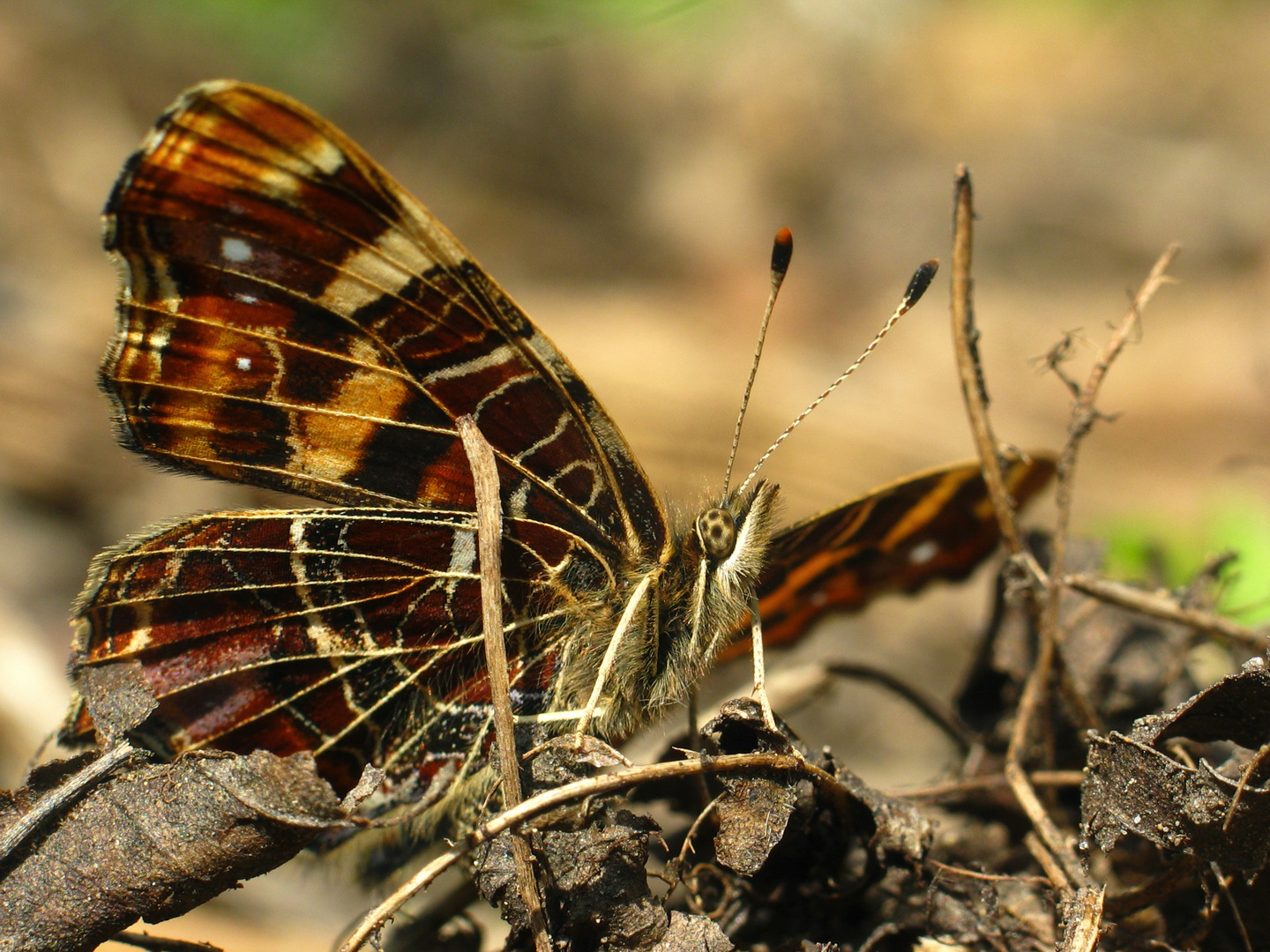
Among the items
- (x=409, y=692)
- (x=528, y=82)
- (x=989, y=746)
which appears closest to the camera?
(x=409, y=692)

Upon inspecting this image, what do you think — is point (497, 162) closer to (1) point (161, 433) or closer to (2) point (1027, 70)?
(2) point (1027, 70)

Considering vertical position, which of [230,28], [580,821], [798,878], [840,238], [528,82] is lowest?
[798,878]

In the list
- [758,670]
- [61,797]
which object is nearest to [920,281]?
[758,670]

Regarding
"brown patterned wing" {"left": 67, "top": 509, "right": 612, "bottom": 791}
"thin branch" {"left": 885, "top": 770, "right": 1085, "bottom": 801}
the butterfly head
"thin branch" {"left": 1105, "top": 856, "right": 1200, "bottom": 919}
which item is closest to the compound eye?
the butterfly head

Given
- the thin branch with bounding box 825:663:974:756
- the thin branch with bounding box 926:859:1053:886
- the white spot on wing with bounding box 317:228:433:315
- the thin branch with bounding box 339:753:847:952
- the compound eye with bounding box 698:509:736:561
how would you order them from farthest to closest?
the thin branch with bounding box 825:663:974:756, the compound eye with bounding box 698:509:736:561, the white spot on wing with bounding box 317:228:433:315, the thin branch with bounding box 926:859:1053:886, the thin branch with bounding box 339:753:847:952

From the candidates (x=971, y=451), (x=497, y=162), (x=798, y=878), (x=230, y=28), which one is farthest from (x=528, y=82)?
(x=798, y=878)

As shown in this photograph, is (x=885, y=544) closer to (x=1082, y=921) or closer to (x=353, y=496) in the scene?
(x=1082, y=921)

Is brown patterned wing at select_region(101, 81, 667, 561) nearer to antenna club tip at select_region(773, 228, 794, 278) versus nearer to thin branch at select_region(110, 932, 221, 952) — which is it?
antenna club tip at select_region(773, 228, 794, 278)
